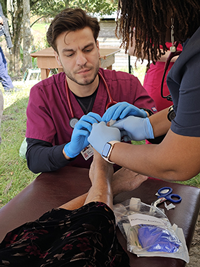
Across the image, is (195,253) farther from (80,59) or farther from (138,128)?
(80,59)

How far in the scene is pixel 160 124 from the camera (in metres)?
1.30

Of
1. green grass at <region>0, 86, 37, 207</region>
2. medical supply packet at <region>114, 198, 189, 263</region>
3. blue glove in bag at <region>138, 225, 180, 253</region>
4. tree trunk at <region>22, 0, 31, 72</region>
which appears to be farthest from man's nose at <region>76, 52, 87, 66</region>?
tree trunk at <region>22, 0, 31, 72</region>

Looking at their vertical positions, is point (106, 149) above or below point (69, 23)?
below

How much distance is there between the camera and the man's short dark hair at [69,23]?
5.01 ft

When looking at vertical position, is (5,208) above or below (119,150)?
below

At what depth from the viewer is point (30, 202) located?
3.85ft

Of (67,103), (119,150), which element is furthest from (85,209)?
(67,103)

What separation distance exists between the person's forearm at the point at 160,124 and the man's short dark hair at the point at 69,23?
0.73 metres

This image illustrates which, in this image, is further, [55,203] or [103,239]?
[55,203]

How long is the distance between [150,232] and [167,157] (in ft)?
1.03

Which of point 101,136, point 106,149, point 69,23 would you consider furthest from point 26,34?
point 106,149

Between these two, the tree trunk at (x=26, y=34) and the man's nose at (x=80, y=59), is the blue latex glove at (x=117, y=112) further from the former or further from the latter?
the tree trunk at (x=26, y=34)

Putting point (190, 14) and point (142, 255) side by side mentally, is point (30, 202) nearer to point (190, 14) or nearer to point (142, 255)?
point (142, 255)

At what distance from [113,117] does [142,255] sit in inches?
26.5
